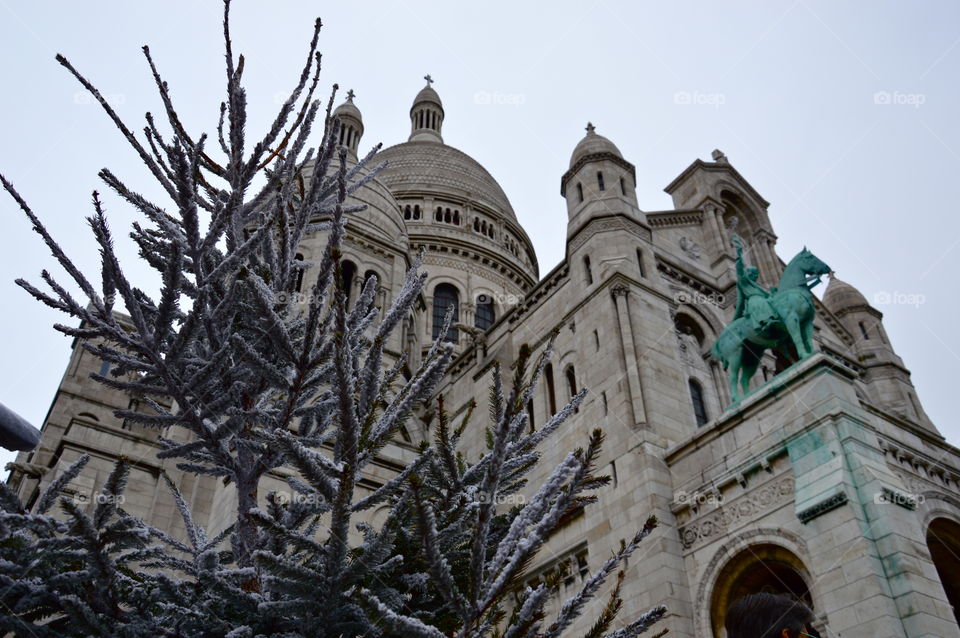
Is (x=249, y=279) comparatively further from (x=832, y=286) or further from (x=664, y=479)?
(x=832, y=286)

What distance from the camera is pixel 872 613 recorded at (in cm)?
1052

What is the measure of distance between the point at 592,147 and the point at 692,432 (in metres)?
9.57

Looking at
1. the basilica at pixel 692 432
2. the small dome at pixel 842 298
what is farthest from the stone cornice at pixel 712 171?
the small dome at pixel 842 298

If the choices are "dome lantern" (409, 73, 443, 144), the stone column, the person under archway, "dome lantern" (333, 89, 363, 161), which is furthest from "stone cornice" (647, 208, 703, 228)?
"dome lantern" (409, 73, 443, 144)

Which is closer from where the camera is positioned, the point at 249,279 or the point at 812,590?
the point at 249,279

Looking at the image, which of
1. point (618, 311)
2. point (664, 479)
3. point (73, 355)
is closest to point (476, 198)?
point (73, 355)

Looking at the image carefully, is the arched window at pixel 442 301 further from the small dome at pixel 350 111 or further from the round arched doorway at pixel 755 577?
the round arched doorway at pixel 755 577

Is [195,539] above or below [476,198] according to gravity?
below

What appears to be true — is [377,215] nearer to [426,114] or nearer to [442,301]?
[442,301]

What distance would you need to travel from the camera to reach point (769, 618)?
3623 millimetres

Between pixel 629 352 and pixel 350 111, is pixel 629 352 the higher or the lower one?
the lower one

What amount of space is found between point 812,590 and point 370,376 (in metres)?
9.18

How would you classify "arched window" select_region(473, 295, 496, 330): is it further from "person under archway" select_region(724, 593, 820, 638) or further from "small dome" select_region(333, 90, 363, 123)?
"person under archway" select_region(724, 593, 820, 638)

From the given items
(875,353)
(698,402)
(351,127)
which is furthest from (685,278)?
(351,127)
